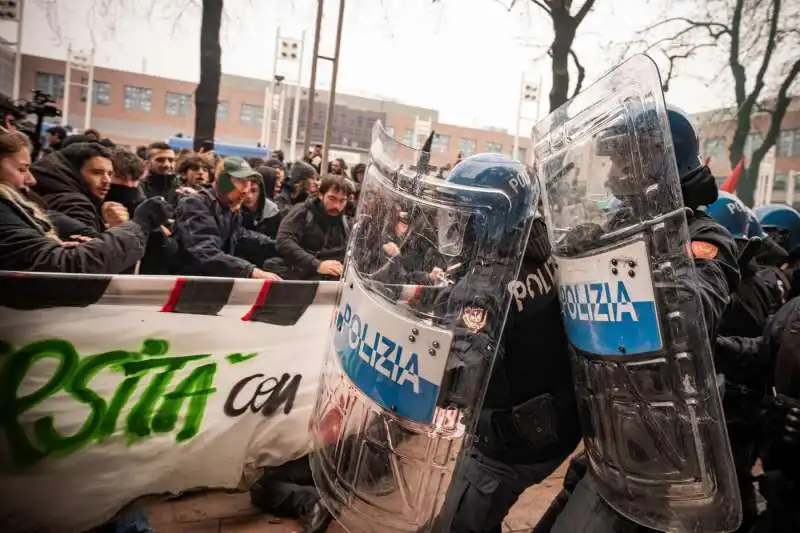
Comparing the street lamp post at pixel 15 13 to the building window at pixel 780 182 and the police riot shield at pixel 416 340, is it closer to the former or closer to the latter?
the police riot shield at pixel 416 340

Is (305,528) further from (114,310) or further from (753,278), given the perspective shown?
(753,278)

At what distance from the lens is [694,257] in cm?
154

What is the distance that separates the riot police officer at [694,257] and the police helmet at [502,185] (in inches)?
18.4

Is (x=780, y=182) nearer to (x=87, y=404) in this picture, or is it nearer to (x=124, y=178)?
(x=124, y=178)

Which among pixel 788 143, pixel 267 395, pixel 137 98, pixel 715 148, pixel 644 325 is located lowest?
pixel 267 395

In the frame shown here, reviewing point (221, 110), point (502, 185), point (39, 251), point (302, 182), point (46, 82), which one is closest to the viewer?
point (502, 185)

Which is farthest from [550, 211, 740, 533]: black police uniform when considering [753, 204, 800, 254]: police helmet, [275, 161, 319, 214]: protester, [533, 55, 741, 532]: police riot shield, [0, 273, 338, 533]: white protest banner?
[275, 161, 319, 214]: protester

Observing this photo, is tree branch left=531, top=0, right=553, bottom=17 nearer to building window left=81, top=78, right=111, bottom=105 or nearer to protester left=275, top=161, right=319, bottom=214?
protester left=275, top=161, right=319, bottom=214

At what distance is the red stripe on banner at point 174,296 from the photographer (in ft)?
6.35

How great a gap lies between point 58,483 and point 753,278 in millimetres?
3112

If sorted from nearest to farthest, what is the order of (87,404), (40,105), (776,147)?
(87,404)
(40,105)
(776,147)

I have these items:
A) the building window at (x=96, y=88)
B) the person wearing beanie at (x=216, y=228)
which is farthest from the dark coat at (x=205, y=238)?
the building window at (x=96, y=88)

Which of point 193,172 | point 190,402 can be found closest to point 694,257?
point 190,402

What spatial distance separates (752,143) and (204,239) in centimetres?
669
